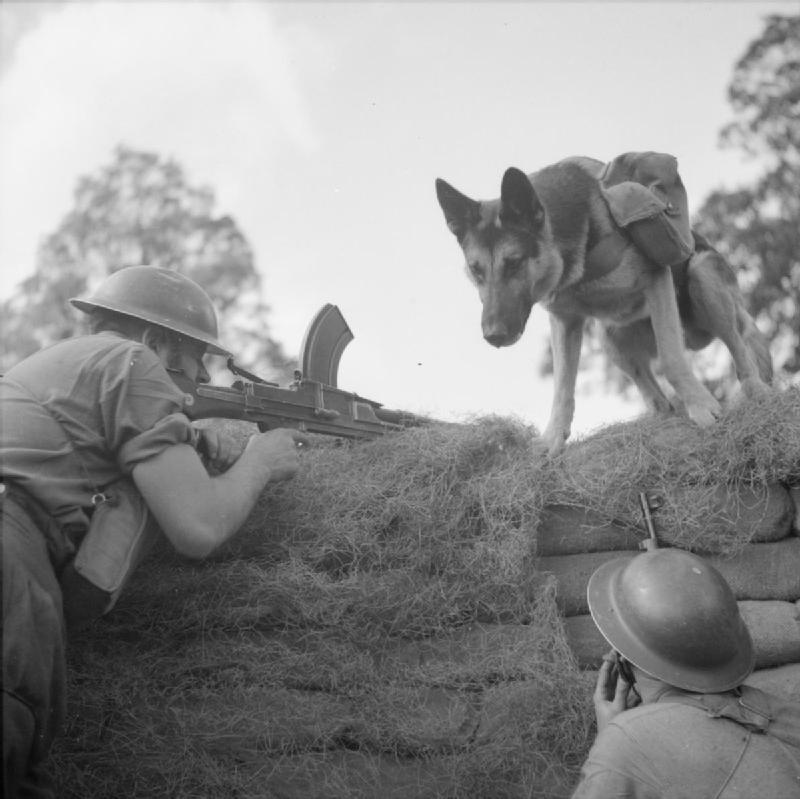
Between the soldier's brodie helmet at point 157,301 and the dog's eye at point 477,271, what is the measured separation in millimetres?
1755

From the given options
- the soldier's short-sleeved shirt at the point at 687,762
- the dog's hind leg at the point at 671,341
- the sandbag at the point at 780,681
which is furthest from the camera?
the dog's hind leg at the point at 671,341

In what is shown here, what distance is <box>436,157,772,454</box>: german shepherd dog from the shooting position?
564 centimetres

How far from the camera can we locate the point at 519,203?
5.64 meters

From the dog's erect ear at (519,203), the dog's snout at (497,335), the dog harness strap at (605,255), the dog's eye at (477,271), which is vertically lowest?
the dog's snout at (497,335)

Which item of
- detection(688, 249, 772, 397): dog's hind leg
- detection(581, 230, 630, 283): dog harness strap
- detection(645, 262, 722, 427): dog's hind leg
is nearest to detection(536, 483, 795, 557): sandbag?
detection(645, 262, 722, 427): dog's hind leg

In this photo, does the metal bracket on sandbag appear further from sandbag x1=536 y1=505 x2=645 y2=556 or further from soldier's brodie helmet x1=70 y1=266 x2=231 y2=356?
soldier's brodie helmet x1=70 y1=266 x2=231 y2=356

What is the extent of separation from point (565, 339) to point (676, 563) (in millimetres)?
3200

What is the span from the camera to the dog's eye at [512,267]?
564 centimetres

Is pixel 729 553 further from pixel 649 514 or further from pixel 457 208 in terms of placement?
pixel 457 208

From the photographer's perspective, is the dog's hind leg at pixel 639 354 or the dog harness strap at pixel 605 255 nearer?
the dog harness strap at pixel 605 255

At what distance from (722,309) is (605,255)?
95 cm

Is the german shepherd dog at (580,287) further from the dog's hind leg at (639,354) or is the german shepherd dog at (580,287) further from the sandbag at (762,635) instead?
the sandbag at (762,635)

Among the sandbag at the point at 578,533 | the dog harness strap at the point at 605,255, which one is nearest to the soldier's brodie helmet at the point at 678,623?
the sandbag at the point at 578,533

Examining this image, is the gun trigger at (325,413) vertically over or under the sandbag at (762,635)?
over
